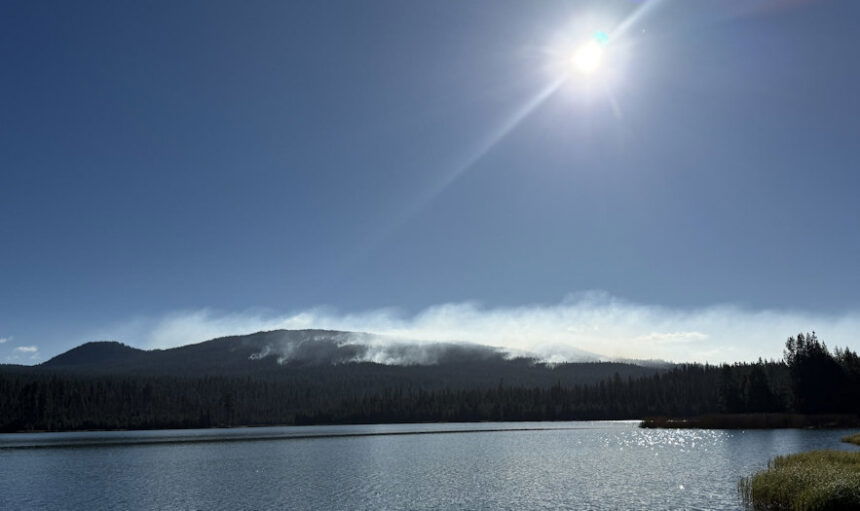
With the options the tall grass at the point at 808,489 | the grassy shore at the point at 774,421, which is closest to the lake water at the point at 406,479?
the tall grass at the point at 808,489

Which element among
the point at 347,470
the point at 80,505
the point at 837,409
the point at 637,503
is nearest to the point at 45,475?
the point at 80,505

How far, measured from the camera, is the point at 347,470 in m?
72.8

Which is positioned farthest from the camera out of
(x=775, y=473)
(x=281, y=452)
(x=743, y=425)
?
(x=743, y=425)

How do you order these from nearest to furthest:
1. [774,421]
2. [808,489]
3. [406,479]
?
1. [808,489]
2. [406,479]
3. [774,421]

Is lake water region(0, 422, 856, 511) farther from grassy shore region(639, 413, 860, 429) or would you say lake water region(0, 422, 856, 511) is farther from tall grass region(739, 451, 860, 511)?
grassy shore region(639, 413, 860, 429)

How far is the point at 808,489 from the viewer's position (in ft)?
118

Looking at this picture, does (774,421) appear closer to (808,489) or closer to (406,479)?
(406,479)

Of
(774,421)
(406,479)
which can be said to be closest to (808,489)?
(406,479)

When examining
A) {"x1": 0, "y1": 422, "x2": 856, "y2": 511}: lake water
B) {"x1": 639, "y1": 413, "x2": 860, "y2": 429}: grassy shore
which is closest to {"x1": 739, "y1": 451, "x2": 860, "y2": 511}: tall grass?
{"x1": 0, "y1": 422, "x2": 856, "y2": 511}: lake water

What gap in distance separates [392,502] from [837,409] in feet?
464

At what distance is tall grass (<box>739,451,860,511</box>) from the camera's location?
3384cm

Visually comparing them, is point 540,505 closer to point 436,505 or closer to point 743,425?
point 436,505

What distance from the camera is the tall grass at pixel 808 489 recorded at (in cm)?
3384

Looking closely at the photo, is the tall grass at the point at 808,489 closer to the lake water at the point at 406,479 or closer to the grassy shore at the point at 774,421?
the lake water at the point at 406,479
